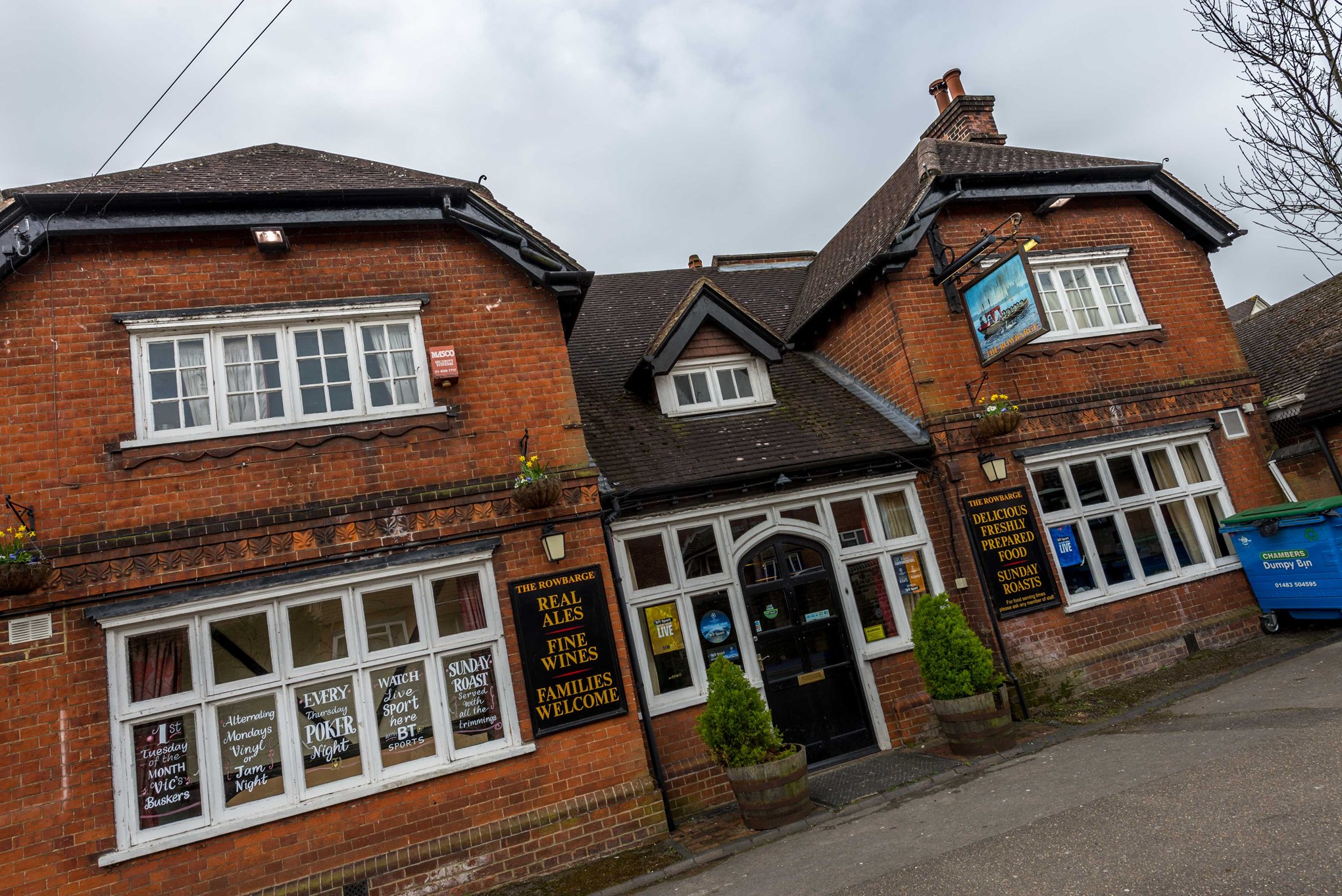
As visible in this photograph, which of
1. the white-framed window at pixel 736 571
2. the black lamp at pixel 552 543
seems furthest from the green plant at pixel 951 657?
the black lamp at pixel 552 543

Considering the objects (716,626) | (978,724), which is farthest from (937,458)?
(716,626)

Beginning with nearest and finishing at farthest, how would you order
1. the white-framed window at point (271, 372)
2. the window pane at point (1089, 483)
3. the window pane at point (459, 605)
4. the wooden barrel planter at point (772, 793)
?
the wooden barrel planter at point (772, 793)
the white-framed window at point (271, 372)
the window pane at point (459, 605)
the window pane at point (1089, 483)

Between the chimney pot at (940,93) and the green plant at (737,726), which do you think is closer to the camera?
the green plant at (737,726)

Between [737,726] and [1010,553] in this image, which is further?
[1010,553]

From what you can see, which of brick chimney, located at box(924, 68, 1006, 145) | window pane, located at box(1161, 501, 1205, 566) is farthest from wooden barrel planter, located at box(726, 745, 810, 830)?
brick chimney, located at box(924, 68, 1006, 145)

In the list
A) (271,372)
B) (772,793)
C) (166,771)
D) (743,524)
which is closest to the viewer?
(166,771)

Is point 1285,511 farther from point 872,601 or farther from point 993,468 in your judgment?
point 872,601

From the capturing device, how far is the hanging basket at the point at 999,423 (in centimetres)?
953

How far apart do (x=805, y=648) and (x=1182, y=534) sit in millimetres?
6183

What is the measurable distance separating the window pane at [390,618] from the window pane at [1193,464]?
1082cm

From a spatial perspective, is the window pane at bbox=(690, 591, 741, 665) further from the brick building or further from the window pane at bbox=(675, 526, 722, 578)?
the brick building

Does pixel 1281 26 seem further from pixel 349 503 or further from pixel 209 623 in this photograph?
pixel 209 623

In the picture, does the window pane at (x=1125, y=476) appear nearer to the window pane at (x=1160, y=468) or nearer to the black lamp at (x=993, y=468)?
the window pane at (x=1160, y=468)

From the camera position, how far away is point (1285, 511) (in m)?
9.59
